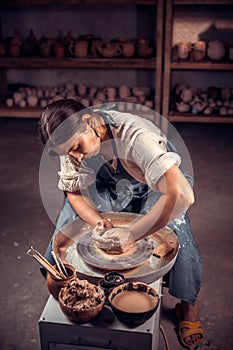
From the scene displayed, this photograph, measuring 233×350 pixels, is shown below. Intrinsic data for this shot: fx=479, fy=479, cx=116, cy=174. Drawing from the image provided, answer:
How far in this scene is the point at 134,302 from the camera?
1710 mm

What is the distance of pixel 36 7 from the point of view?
17.1 ft

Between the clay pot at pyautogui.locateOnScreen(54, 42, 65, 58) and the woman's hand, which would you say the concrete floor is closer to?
the woman's hand

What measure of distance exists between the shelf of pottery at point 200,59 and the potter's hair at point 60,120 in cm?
293

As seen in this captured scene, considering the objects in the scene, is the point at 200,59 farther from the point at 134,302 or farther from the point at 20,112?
the point at 134,302

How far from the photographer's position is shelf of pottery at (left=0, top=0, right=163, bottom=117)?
4871mm

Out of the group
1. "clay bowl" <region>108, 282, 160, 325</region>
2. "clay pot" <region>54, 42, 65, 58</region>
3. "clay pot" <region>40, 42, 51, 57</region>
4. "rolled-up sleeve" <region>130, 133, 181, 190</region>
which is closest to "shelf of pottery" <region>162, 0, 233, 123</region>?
"clay pot" <region>54, 42, 65, 58</region>

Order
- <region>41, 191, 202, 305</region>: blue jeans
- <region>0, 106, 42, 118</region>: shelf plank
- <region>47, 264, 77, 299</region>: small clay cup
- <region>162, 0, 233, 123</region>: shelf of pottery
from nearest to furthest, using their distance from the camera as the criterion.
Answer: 1. <region>47, 264, 77, 299</region>: small clay cup
2. <region>41, 191, 202, 305</region>: blue jeans
3. <region>162, 0, 233, 123</region>: shelf of pottery
4. <region>0, 106, 42, 118</region>: shelf plank

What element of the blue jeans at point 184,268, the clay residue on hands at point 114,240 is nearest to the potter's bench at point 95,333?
the clay residue on hands at point 114,240

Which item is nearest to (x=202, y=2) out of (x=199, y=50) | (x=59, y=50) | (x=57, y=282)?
(x=199, y=50)

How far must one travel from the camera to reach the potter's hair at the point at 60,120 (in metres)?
1.92

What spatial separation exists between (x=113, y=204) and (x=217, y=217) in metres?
1.24

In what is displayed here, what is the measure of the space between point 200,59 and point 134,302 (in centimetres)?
362

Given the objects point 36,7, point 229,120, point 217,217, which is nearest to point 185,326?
point 217,217

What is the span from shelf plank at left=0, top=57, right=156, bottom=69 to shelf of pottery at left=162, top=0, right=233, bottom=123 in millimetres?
266
